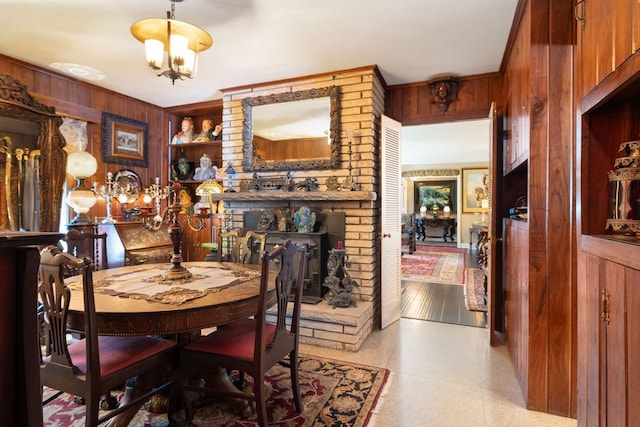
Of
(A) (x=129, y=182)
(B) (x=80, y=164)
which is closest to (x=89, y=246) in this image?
(B) (x=80, y=164)

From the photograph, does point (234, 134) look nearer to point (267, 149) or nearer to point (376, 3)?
point (267, 149)

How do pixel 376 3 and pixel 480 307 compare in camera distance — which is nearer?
pixel 376 3

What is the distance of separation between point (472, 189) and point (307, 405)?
8721 mm

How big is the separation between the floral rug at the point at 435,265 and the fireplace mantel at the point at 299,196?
2.71 metres

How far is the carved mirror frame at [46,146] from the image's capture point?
2.97 m

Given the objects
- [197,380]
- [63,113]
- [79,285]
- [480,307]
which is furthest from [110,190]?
[480,307]

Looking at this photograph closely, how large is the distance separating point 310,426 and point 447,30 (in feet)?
9.14

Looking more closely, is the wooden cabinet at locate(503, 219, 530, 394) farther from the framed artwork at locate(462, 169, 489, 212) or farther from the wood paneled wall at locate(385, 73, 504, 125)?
the framed artwork at locate(462, 169, 489, 212)

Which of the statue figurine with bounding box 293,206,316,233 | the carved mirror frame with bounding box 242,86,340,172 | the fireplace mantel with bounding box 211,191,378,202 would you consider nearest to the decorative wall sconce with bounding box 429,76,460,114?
the carved mirror frame with bounding box 242,86,340,172

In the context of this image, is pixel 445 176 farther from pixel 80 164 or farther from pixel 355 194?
pixel 80 164

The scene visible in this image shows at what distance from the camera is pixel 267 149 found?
3686 mm

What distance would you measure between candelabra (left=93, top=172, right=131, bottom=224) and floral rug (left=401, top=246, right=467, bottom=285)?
4150 mm

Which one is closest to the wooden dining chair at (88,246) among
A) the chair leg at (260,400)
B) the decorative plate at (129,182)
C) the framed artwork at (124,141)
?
the decorative plate at (129,182)

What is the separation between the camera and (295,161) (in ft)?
11.6
